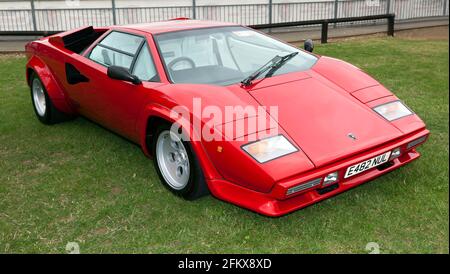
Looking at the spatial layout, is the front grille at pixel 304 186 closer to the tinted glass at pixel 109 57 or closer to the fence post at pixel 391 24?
the tinted glass at pixel 109 57

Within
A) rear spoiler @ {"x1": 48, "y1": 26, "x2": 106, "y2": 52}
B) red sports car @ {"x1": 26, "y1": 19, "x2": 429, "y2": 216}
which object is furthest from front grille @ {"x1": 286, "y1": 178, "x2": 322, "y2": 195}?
rear spoiler @ {"x1": 48, "y1": 26, "x2": 106, "y2": 52}

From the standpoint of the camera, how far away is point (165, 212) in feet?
11.5

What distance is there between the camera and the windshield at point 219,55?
381 cm

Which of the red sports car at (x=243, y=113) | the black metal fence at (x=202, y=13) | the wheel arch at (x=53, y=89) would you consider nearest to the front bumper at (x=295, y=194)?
the red sports car at (x=243, y=113)

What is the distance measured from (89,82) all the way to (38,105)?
67.9 inches

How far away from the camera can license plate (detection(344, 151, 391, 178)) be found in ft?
10.3

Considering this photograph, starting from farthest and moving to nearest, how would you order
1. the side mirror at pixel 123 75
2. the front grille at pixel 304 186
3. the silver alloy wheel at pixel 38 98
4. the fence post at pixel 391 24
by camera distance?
the fence post at pixel 391 24, the silver alloy wheel at pixel 38 98, the side mirror at pixel 123 75, the front grille at pixel 304 186

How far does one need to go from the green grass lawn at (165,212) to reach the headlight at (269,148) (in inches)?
24.1

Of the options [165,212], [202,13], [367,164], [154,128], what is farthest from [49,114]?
[202,13]

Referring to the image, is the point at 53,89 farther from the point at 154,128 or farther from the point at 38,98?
the point at 154,128

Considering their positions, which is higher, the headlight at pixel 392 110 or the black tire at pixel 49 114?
the headlight at pixel 392 110

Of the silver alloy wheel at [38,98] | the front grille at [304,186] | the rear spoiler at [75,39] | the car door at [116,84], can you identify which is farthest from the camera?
the silver alloy wheel at [38,98]

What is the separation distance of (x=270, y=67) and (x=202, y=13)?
1228 cm
